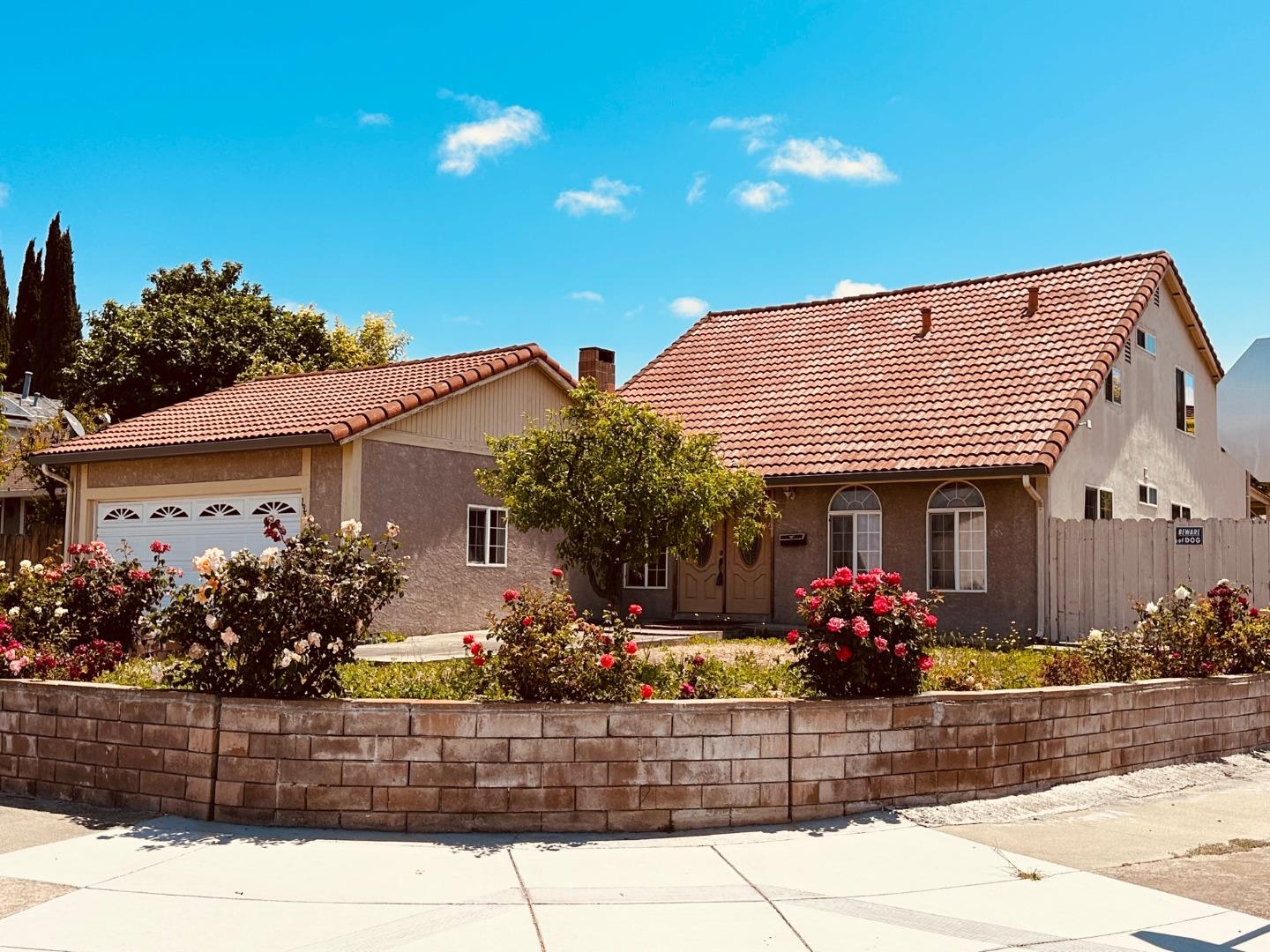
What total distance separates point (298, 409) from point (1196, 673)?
1460 centimetres

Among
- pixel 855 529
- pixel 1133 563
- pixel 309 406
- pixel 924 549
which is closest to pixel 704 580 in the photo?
pixel 855 529

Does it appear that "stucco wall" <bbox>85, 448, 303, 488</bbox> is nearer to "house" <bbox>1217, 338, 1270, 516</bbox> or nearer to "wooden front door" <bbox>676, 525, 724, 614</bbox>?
"wooden front door" <bbox>676, 525, 724, 614</bbox>

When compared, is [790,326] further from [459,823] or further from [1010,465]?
[459,823]

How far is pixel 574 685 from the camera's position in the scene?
8.03 meters

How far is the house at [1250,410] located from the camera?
3.91m

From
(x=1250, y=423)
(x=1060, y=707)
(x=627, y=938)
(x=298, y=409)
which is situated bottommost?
(x=627, y=938)

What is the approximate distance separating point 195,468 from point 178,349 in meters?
14.3

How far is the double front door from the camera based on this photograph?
20.7 m

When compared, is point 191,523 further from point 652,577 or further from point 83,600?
point 83,600

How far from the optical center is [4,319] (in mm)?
70562

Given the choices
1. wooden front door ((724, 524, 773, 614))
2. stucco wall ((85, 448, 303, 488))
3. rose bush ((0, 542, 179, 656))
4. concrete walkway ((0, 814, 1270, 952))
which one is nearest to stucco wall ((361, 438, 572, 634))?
stucco wall ((85, 448, 303, 488))

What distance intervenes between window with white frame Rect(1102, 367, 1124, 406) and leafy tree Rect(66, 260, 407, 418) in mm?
21164

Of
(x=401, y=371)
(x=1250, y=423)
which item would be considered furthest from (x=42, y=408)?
(x=1250, y=423)

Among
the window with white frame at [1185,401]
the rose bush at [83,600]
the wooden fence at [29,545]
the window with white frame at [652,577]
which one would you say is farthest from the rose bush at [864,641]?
the wooden fence at [29,545]
